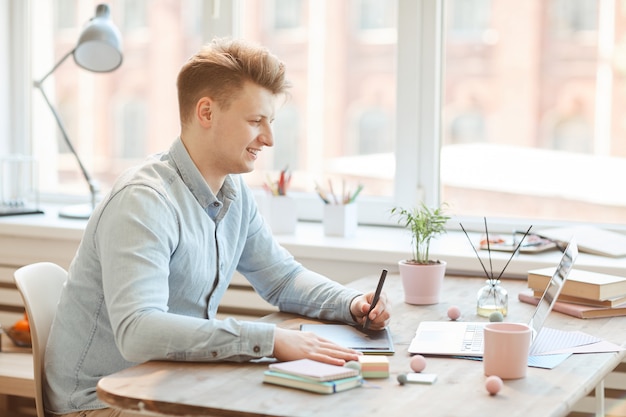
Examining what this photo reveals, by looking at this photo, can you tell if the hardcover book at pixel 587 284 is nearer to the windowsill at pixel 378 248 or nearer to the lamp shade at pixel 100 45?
the windowsill at pixel 378 248

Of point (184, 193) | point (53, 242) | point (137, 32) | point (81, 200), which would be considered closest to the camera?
point (184, 193)

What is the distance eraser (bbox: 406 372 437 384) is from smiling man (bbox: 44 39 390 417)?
11cm

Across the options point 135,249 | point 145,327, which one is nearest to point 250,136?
point 135,249

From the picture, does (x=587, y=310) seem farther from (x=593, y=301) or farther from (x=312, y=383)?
(x=312, y=383)

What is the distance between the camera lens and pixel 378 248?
262 cm

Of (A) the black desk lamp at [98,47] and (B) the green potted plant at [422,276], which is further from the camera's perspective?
(A) the black desk lamp at [98,47]

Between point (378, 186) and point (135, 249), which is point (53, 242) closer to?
point (378, 186)

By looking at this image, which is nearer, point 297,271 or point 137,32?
point 297,271

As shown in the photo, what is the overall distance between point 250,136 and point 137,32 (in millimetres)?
2303

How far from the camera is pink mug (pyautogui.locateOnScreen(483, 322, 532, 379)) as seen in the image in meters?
1.53

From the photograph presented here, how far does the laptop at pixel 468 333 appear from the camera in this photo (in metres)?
1.71

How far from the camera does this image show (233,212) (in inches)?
78.9

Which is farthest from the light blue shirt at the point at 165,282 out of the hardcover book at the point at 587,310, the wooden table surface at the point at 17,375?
the wooden table surface at the point at 17,375

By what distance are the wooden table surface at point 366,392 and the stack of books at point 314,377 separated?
0.04 feet
